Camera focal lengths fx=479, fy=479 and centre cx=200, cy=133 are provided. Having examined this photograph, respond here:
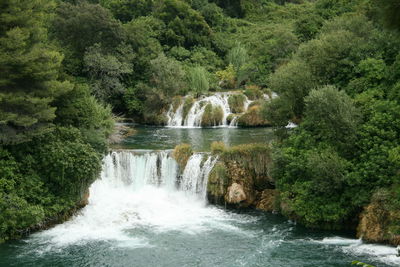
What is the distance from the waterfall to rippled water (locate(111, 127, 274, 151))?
3661 millimetres

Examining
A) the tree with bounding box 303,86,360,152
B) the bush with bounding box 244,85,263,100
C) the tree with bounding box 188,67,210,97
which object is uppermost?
the tree with bounding box 188,67,210,97

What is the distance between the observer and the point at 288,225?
75.4 ft

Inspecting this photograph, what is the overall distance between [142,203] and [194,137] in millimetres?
11890

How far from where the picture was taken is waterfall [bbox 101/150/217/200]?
2711 centimetres

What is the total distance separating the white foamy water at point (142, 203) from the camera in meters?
22.2

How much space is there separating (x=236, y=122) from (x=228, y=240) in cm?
2219

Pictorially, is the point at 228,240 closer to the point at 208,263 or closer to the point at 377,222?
the point at 208,263

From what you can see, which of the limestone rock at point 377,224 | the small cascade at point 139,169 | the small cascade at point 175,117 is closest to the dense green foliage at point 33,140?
the small cascade at point 139,169

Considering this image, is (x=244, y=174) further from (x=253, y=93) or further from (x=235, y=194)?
(x=253, y=93)

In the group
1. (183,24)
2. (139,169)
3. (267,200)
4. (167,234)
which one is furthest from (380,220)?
(183,24)

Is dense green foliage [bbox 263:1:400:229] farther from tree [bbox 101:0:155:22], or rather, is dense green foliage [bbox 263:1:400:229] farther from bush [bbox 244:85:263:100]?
tree [bbox 101:0:155:22]

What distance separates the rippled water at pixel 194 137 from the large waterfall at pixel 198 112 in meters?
2.14

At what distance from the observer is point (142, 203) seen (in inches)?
1030

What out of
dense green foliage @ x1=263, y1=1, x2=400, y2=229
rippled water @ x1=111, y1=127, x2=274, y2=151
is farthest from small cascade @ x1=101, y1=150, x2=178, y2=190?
dense green foliage @ x1=263, y1=1, x2=400, y2=229
